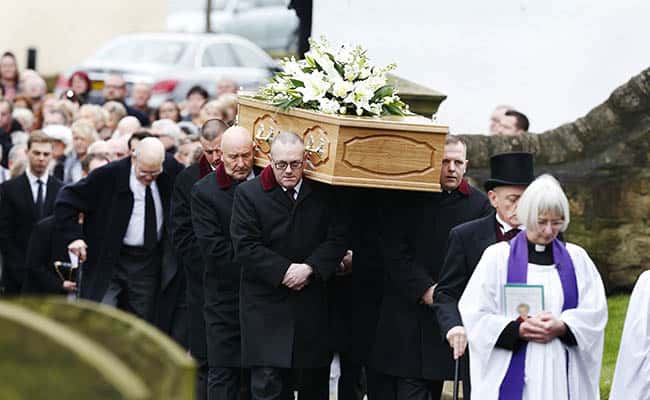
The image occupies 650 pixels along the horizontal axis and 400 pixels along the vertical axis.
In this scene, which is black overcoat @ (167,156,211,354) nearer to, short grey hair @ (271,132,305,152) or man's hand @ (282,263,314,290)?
man's hand @ (282,263,314,290)

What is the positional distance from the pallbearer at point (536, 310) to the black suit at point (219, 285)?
8.80 ft

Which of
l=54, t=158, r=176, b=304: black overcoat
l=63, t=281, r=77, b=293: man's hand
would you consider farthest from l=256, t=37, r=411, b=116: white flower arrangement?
l=63, t=281, r=77, b=293: man's hand

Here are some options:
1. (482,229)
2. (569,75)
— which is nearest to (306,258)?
(482,229)

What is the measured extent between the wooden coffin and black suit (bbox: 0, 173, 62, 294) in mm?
5251

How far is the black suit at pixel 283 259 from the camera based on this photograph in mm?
8492

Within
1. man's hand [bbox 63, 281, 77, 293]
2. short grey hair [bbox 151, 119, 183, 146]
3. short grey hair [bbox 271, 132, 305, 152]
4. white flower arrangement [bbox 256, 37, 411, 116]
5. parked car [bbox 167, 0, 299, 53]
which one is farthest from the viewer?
parked car [bbox 167, 0, 299, 53]

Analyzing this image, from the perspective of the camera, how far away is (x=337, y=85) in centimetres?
836

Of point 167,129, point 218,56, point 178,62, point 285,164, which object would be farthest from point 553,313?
point 218,56

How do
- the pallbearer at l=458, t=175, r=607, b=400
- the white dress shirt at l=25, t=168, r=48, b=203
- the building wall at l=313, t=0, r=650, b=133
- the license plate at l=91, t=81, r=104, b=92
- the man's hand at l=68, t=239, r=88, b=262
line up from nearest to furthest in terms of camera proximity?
the pallbearer at l=458, t=175, r=607, b=400 < the man's hand at l=68, t=239, r=88, b=262 < the building wall at l=313, t=0, r=650, b=133 < the white dress shirt at l=25, t=168, r=48, b=203 < the license plate at l=91, t=81, r=104, b=92

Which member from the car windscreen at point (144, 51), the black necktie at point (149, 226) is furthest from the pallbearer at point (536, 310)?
the car windscreen at point (144, 51)

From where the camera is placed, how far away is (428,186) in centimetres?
823

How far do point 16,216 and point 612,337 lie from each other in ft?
16.9

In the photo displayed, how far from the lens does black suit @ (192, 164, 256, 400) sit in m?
9.11

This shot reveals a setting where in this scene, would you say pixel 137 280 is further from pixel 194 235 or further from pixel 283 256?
pixel 283 256
